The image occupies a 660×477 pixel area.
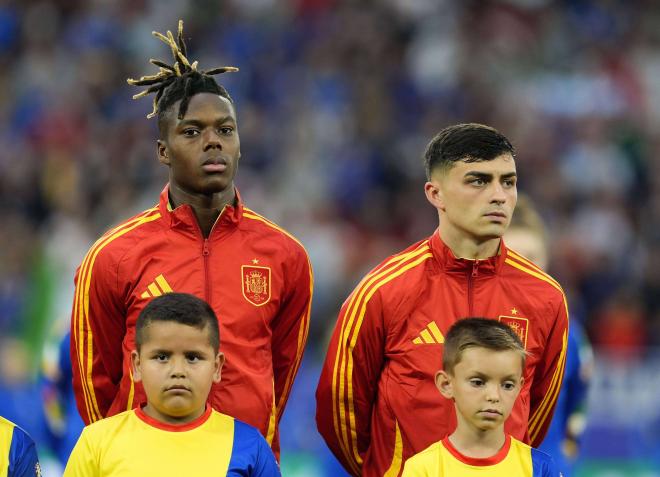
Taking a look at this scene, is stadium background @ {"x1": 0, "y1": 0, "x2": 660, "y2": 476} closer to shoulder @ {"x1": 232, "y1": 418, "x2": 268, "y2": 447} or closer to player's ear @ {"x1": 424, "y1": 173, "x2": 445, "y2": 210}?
player's ear @ {"x1": 424, "y1": 173, "x2": 445, "y2": 210}

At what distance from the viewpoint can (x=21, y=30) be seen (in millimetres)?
13930

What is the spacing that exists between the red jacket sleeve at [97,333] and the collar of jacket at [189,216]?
0.27 meters

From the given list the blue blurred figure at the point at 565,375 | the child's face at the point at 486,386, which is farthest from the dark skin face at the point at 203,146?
the blue blurred figure at the point at 565,375

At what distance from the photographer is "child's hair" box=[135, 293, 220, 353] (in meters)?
4.90

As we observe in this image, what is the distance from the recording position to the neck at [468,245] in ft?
17.4

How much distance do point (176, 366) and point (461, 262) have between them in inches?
44.7

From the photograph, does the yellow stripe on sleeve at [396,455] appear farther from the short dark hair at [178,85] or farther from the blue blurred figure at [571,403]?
the blue blurred figure at [571,403]

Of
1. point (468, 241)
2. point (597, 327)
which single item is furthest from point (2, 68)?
point (468, 241)

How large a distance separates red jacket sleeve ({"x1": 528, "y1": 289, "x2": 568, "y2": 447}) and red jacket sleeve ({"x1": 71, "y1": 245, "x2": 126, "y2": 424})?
5.12ft

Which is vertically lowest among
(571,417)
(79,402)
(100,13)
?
(79,402)

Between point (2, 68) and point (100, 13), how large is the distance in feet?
3.70

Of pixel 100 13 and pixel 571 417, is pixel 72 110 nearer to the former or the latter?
pixel 100 13

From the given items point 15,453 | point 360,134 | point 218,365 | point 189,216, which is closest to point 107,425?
point 15,453

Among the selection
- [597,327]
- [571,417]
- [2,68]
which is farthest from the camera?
[2,68]
